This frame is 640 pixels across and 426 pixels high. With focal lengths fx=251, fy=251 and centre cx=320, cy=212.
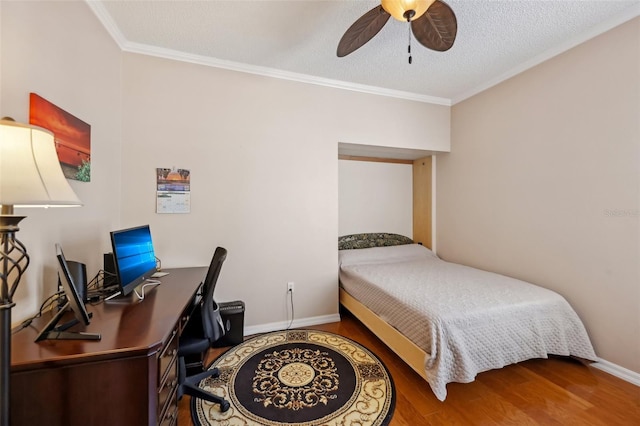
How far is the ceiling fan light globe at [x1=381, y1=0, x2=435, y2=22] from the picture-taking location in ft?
4.44

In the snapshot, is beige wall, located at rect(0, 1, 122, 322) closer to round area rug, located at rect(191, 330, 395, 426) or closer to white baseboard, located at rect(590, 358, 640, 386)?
round area rug, located at rect(191, 330, 395, 426)

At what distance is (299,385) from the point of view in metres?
1.79

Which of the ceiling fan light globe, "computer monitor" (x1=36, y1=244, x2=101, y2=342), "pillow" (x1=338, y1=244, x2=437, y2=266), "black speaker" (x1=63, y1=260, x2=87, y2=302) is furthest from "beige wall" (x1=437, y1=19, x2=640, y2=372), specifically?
"black speaker" (x1=63, y1=260, x2=87, y2=302)

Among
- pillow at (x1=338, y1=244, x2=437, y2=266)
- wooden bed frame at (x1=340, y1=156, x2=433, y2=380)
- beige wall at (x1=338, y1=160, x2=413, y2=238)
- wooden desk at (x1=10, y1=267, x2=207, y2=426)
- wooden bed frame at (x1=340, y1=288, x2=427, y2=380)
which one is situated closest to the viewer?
wooden desk at (x1=10, y1=267, x2=207, y2=426)

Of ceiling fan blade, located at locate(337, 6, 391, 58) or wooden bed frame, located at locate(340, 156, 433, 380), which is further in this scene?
wooden bed frame, located at locate(340, 156, 433, 380)

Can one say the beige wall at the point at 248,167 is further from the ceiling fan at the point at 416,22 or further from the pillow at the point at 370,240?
the ceiling fan at the point at 416,22

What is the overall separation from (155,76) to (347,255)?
268 centimetres

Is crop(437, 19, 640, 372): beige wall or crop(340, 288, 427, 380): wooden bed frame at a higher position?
crop(437, 19, 640, 372): beige wall

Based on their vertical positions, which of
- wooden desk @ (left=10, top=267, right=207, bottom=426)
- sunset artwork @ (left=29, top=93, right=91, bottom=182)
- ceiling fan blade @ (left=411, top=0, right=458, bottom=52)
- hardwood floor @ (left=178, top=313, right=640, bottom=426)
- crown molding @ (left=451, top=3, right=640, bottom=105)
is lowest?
hardwood floor @ (left=178, top=313, right=640, bottom=426)

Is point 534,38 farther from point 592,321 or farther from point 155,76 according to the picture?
point 155,76

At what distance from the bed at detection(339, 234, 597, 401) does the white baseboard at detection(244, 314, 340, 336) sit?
1.14 ft

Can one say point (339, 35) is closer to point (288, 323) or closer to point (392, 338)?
point (392, 338)

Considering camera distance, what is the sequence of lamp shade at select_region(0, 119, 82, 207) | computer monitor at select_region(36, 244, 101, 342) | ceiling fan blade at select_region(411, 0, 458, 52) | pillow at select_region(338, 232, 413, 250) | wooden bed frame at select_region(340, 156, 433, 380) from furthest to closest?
pillow at select_region(338, 232, 413, 250)
wooden bed frame at select_region(340, 156, 433, 380)
ceiling fan blade at select_region(411, 0, 458, 52)
computer monitor at select_region(36, 244, 101, 342)
lamp shade at select_region(0, 119, 82, 207)

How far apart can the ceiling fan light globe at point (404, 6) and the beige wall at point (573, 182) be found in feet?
5.68
